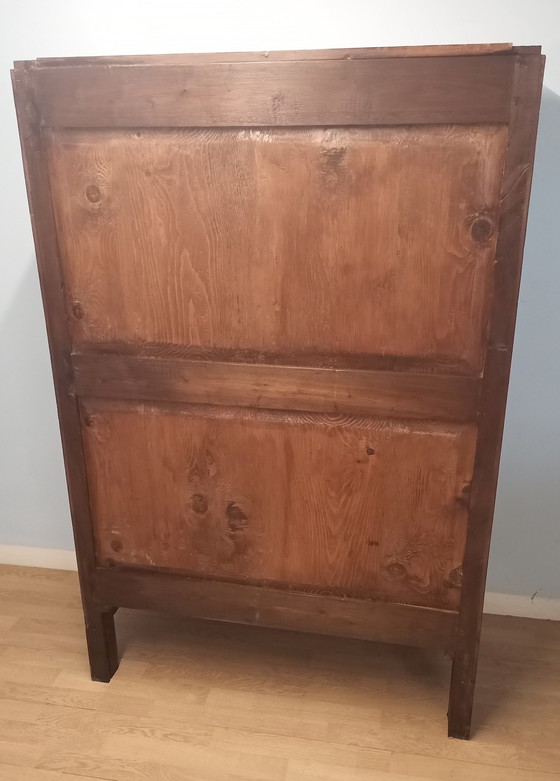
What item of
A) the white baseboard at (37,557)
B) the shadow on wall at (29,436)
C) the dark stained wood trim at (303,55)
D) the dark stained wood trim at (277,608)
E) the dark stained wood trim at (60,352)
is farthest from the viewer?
the white baseboard at (37,557)

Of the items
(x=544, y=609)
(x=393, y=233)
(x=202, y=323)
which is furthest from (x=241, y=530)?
(x=544, y=609)

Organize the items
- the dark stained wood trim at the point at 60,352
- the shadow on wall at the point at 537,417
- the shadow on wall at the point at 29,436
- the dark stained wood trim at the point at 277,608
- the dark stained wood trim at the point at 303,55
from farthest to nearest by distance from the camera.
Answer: the shadow on wall at the point at 29,436
the shadow on wall at the point at 537,417
the dark stained wood trim at the point at 277,608
the dark stained wood trim at the point at 60,352
the dark stained wood trim at the point at 303,55

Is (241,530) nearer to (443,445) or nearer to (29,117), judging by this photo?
(443,445)

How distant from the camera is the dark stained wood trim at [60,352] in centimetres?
133

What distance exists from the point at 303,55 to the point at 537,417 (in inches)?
44.8

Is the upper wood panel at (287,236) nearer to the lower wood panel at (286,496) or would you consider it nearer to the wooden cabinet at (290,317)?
the wooden cabinet at (290,317)

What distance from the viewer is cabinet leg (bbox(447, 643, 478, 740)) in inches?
60.2

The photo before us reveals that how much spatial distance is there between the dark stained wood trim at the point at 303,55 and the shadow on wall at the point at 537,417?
1.81 ft

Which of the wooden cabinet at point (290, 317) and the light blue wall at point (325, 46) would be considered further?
the light blue wall at point (325, 46)

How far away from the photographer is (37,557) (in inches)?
89.6

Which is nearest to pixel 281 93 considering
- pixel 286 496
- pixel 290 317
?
pixel 290 317

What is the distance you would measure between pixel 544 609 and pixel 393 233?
1.33m

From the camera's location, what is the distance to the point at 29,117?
1.32m

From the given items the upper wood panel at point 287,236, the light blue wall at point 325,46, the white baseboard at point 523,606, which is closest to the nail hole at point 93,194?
the upper wood panel at point 287,236
